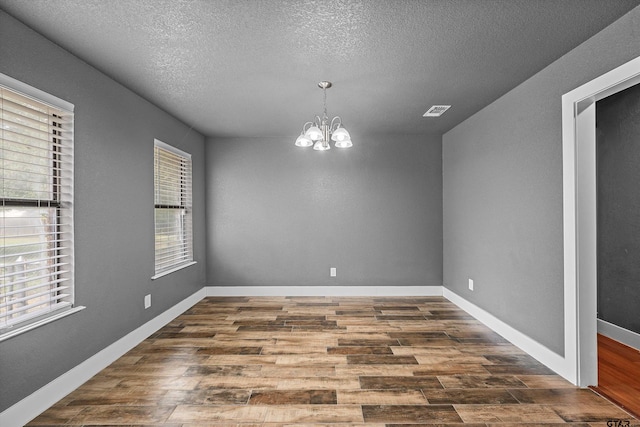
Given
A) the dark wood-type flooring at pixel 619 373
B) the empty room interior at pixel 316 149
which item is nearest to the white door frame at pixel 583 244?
the empty room interior at pixel 316 149

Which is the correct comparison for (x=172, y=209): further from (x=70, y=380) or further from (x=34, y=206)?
(x=70, y=380)

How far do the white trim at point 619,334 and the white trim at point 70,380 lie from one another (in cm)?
478

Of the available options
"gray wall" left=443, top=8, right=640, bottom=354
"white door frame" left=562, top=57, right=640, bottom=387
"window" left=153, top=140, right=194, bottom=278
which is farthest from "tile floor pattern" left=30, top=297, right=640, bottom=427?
"window" left=153, top=140, right=194, bottom=278

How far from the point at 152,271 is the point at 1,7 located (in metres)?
2.63

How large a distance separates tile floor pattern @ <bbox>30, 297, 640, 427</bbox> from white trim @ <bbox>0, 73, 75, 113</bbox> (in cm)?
207

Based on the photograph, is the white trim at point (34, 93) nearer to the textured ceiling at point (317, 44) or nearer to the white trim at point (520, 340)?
the textured ceiling at point (317, 44)

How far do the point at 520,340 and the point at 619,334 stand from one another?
1085 millimetres

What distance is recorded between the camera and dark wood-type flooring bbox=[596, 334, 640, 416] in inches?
98.7

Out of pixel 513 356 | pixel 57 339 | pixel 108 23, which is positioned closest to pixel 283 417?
pixel 57 339

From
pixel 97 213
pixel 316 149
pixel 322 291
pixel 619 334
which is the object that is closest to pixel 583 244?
pixel 619 334

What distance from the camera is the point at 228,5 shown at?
83.2 inches

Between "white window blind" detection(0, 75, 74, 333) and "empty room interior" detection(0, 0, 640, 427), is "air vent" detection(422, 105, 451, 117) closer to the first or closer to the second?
"empty room interior" detection(0, 0, 640, 427)

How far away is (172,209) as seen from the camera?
4695 millimetres

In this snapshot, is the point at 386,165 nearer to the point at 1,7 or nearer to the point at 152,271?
the point at 152,271
